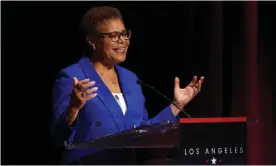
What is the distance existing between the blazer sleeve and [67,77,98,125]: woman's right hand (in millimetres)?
29

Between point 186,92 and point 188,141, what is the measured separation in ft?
0.97

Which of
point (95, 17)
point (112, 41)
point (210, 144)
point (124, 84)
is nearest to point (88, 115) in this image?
point (124, 84)

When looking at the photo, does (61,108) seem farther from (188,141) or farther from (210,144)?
(210,144)

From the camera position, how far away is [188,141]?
3.14m

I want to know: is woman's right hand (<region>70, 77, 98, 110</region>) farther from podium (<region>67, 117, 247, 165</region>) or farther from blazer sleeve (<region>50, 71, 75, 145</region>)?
podium (<region>67, 117, 247, 165</region>)

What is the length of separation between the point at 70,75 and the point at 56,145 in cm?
42

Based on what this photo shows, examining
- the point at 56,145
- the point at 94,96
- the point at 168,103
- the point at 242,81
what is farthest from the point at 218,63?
the point at 56,145

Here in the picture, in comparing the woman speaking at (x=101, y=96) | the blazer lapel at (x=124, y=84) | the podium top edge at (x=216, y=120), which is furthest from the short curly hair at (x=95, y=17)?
the podium top edge at (x=216, y=120)

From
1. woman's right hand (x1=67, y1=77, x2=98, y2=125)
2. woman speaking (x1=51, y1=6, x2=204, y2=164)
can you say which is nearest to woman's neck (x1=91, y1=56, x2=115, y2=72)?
woman speaking (x1=51, y1=6, x2=204, y2=164)

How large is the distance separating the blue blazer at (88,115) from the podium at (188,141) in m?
0.05

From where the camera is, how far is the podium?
305 cm

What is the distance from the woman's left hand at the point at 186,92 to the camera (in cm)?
313

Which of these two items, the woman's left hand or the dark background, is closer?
the dark background

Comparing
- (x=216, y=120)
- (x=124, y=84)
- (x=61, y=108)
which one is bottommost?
(x=216, y=120)
